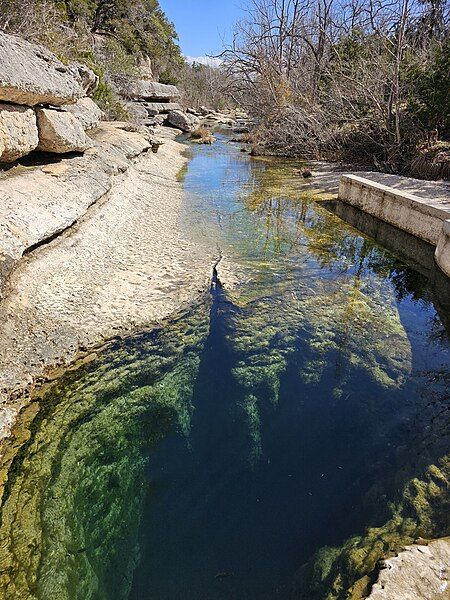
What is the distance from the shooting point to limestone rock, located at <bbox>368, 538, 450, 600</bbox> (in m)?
1.86

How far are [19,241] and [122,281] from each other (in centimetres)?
112

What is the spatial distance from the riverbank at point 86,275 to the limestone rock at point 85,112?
0.72m

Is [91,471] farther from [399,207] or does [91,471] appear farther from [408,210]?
[399,207]

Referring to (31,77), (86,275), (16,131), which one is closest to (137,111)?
(31,77)

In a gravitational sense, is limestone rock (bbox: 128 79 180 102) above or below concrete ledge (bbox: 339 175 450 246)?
above

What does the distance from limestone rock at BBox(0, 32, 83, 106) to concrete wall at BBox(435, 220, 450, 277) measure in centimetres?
566

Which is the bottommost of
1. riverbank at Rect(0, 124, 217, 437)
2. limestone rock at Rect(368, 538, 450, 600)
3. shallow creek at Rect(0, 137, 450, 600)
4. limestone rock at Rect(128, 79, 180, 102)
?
shallow creek at Rect(0, 137, 450, 600)

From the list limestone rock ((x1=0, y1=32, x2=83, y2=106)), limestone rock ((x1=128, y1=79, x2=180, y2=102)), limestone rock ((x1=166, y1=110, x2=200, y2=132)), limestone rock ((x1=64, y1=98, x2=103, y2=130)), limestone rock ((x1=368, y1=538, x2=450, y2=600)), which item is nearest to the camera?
limestone rock ((x1=368, y1=538, x2=450, y2=600))

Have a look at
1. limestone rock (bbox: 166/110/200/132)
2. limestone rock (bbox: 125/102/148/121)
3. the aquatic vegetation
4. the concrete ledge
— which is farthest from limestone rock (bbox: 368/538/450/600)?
limestone rock (bbox: 166/110/200/132)

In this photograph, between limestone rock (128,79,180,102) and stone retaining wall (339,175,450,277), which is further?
limestone rock (128,79,180,102)

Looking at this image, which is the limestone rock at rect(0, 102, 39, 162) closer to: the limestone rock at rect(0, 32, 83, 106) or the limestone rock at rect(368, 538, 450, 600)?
the limestone rock at rect(0, 32, 83, 106)

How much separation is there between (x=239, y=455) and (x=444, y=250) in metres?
4.42

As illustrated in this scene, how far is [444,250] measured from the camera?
18.6 ft

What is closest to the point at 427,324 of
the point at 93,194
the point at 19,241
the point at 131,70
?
the point at 19,241
